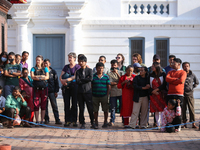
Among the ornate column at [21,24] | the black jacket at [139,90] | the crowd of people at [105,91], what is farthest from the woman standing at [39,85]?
the ornate column at [21,24]

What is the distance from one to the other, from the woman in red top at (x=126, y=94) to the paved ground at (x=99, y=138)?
1.34 ft

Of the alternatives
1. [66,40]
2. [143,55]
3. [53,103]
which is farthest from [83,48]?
[53,103]

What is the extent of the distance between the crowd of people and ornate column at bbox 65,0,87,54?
6003 millimetres

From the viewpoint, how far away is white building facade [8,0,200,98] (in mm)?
16578

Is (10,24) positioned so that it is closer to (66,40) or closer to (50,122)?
(66,40)

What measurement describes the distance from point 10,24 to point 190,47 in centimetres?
809

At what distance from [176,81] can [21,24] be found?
9.37 meters

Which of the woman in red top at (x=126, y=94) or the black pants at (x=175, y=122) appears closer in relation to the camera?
the black pants at (x=175, y=122)

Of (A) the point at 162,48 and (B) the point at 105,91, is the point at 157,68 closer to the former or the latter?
(B) the point at 105,91

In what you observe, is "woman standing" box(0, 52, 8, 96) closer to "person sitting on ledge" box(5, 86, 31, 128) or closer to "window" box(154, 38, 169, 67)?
"person sitting on ledge" box(5, 86, 31, 128)

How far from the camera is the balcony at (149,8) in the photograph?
16.8 metres

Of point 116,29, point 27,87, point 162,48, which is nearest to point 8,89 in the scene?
point 27,87

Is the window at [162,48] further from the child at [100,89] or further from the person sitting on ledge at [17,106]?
the person sitting on ledge at [17,106]

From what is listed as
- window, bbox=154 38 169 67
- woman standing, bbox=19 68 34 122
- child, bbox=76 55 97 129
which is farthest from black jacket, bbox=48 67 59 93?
window, bbox=154 38 169 67
